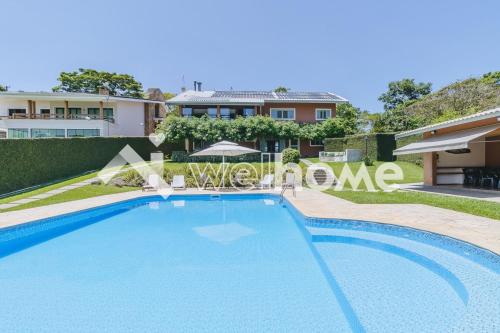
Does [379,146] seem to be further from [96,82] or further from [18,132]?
[96,82]

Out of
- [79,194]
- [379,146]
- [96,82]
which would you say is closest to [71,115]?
[79,194]

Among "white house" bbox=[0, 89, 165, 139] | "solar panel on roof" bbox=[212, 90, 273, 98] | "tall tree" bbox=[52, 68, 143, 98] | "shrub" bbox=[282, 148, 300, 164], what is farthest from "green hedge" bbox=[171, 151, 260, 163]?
"tall tree" bbox=[52, 68, 143, 98]

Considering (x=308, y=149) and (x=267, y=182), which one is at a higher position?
(x=308, y=149)

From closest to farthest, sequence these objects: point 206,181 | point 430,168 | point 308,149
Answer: point 430,168, point 206,181, point 308,149

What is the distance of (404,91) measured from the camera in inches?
2035

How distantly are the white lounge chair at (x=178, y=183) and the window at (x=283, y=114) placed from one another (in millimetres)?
19966

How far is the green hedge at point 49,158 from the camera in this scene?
17.9 meters

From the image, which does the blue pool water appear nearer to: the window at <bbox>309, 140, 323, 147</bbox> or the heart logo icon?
A: the heart logo icon

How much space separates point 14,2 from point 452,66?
54.4 metres

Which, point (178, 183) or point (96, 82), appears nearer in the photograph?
point (178, 183)

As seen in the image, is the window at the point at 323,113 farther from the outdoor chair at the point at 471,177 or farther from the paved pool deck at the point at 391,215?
the paved pool deck at the point at 391,215

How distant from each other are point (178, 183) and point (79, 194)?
5.76 meters

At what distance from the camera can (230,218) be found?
13352mm

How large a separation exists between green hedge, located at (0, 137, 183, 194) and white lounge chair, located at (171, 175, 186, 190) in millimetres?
9114
